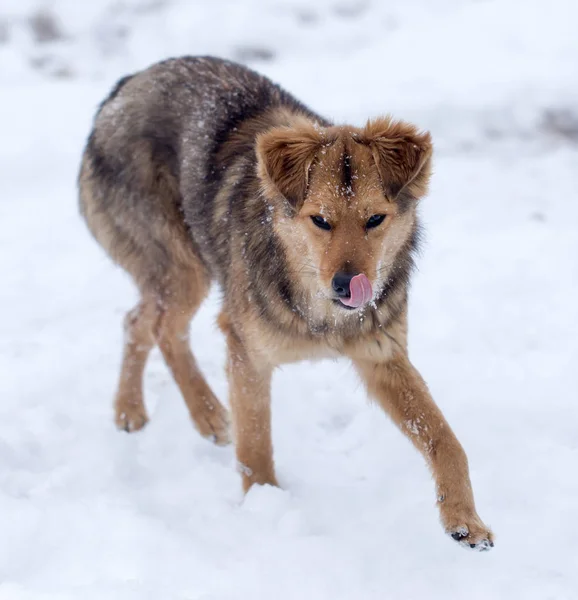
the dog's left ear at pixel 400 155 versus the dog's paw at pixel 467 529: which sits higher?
the dog's left ear at pixel 400 155

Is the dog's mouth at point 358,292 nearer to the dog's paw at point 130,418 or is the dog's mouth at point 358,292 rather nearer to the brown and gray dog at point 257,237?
the brown and gray dog at point 257,237

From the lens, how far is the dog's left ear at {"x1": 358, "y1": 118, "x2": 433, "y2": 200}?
3.60 meters

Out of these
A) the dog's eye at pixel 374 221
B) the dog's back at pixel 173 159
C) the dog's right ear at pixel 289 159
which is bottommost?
the dog's back at pixel 173 159

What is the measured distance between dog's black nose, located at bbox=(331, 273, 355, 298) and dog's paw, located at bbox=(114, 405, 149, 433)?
2.30m

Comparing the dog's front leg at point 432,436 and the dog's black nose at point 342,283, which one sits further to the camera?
the dog's front leg at point 432,436

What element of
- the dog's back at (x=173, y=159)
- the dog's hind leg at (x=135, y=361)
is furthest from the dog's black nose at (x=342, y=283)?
the dog's hind leg at (x=135, y=361)

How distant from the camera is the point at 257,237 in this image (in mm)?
4203

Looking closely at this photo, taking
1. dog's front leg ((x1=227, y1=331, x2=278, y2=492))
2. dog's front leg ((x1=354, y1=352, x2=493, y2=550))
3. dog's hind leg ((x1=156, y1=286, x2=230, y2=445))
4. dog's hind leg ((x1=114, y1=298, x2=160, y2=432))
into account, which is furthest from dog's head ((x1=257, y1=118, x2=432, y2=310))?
dog's hind leg ((x1=114, y1=298, x2=160, y2=432))

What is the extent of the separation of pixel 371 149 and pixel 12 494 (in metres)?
2.57

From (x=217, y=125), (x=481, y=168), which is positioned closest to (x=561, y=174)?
(x=481, y=168)

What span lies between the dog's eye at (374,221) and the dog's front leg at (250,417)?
117 cm

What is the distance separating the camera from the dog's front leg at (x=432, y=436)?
357cm

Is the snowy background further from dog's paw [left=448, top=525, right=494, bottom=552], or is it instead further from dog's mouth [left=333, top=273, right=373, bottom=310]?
dog's mouth [left=333, top=273, right=373, bottom=310]

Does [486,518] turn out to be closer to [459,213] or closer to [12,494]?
[12,494]
